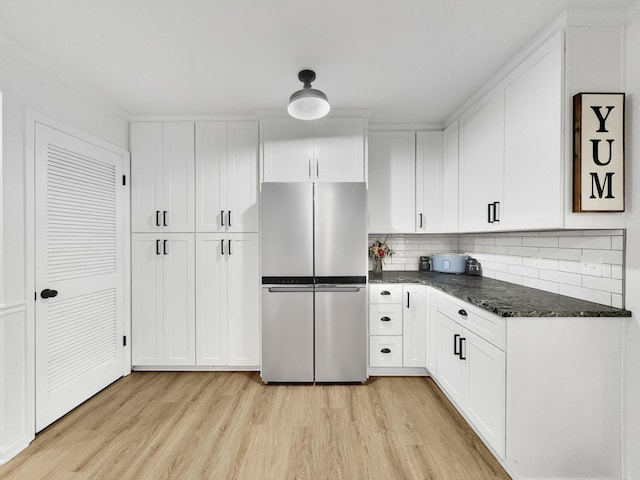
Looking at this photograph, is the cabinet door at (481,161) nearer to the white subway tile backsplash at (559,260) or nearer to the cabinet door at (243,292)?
the white subway tile backsplash at (559,260)

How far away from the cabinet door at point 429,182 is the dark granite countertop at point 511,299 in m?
0.68

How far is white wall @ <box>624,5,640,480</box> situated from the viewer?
5.14ft

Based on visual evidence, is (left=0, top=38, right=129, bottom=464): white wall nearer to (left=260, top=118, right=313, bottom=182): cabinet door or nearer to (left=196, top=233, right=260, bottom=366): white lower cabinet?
(left=196, top=233, right=260, bottom=366): white lower cabinet

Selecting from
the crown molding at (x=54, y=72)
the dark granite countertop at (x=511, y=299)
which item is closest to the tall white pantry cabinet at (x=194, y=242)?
the crown molding at (x=54, y=72)

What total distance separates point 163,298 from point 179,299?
156 mm

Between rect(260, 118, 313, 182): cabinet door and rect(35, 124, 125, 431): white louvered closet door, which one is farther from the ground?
rect(260, 118, 313, 182): cabinet door

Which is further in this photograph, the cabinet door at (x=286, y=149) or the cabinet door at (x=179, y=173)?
the cabinet door at (x=179, y=173)

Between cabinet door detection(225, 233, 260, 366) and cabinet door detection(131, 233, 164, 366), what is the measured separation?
0.67 meters

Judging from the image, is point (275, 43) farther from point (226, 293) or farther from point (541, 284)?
point (541, 284)

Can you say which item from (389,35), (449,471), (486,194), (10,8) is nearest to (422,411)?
(449,471)

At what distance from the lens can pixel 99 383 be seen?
263cm

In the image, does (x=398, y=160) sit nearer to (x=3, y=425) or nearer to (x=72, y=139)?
(x=72, y=139)

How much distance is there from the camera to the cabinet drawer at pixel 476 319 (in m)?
1.71

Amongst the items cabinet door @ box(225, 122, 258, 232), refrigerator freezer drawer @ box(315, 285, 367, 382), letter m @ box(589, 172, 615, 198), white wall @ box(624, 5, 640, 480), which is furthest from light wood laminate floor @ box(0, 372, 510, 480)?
letter m @ box(589, 172, 615, 198)
